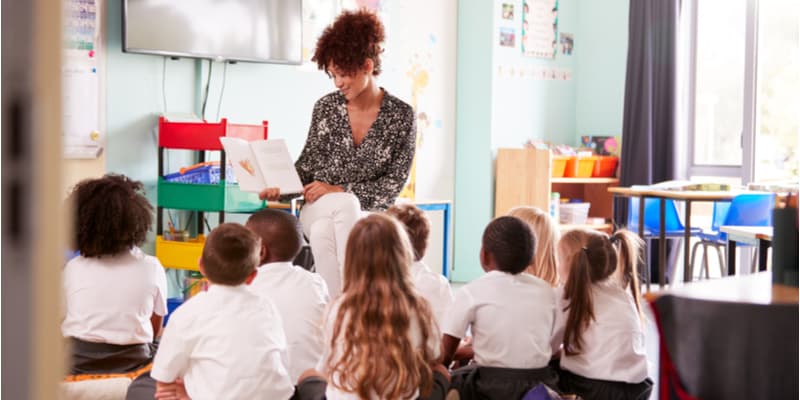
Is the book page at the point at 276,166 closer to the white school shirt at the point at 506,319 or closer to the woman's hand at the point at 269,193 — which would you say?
the woman's hand at the point at 269,193

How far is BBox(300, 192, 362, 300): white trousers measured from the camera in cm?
319

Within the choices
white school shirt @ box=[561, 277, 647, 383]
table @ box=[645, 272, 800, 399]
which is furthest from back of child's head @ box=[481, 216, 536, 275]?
table @ box=[645, 272, 800, 399]

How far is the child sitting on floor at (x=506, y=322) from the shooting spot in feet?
8.51

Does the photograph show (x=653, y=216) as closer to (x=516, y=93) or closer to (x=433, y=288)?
(x=516, y=93)

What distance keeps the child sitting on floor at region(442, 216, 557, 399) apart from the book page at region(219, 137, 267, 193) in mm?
951

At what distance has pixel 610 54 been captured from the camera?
24.1 feet

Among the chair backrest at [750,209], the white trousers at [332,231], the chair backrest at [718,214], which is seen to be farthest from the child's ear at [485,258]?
the chair backrest at [718,214]

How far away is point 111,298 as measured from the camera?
8.38 feet

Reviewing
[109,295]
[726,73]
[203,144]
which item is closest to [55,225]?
[109,295]

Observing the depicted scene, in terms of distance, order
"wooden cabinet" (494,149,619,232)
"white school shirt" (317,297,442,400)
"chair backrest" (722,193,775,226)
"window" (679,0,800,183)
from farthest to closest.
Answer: "wooden cabinet" (494,149,619,232)
"window" (679,0,800,183)
"chair backrest" (722,193,775,226)
"white school shirt" (317,297,442,400)

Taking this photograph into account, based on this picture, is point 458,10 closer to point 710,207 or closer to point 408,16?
point 408,16

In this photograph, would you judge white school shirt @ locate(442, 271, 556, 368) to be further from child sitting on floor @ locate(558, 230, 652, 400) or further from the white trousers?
the white trousers

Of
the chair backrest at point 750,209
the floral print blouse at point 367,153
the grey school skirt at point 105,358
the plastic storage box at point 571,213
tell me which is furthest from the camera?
the plastic storage box at point 571,213

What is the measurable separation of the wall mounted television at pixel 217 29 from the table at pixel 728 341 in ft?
11.7
